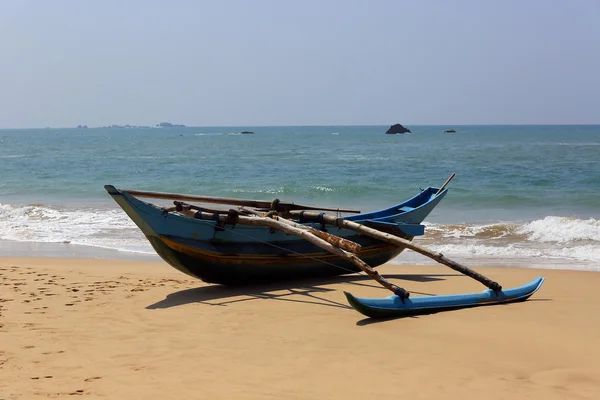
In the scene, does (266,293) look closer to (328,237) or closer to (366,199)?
(328,237)

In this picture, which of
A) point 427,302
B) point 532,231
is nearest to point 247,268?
point 427,302

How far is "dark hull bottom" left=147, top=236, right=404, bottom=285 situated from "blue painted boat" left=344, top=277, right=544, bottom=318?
6.43 feet

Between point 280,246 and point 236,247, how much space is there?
579mm

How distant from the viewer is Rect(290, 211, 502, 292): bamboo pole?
7527 mm

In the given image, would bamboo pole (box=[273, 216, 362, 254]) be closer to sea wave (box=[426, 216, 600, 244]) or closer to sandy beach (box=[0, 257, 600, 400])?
sandy beach (box=[0, 257, 600, 400])

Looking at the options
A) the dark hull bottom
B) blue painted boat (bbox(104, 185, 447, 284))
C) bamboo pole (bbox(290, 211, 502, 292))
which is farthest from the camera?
the dark hull bottom

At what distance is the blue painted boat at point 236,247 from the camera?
7641 millimetres

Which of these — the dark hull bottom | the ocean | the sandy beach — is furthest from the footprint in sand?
the ocean

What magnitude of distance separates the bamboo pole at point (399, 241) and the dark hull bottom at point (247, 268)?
1.80ft

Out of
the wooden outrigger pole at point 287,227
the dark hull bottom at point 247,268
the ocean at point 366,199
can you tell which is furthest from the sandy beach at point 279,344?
the ocean at point 366,199

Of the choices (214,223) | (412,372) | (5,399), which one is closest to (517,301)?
(412,372)

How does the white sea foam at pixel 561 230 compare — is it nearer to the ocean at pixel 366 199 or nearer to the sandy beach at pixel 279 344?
the ocean at pixel 366 199

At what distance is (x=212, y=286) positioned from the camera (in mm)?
8625

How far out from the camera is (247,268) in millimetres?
8242
